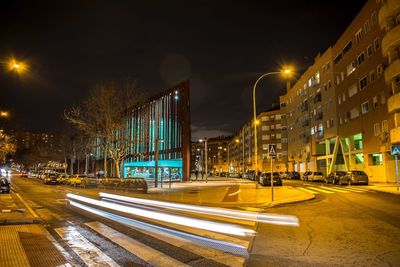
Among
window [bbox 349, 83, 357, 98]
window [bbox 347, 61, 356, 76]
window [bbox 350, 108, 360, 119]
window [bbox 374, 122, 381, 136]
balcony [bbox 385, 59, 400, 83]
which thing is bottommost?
window [bbox 374, 122, 381, 136]

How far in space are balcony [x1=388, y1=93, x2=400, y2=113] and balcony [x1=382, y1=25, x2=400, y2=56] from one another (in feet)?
16.1

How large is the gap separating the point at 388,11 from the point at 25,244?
37.9 m

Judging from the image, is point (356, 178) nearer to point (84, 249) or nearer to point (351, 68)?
point (351, 68)

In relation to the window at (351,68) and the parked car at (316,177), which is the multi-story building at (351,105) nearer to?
the window at (351,68)

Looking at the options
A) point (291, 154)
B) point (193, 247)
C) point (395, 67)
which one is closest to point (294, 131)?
point (291, 154)

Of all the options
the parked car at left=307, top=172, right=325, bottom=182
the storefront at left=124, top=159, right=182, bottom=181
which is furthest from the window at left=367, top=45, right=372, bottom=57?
the storefront at left=124, top=159, right=182, bottom=181

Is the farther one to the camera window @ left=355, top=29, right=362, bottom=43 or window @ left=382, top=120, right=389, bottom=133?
window @ left=355, top=29, right=362, bottom=43

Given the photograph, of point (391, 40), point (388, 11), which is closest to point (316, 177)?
point (391, 40)

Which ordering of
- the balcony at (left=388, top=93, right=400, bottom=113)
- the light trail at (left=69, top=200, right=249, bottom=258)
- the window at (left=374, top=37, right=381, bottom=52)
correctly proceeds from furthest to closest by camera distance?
the window at (left=374, top=37, right=381, bottom=52)
the balcony at (left=388, top=93, right=400, bottom=113)
the light trail at (left=69, top=200, right=249, bottom=258)

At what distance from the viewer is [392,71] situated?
113ft

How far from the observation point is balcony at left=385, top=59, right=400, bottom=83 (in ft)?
110

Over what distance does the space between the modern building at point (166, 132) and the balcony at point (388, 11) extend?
32399 mm

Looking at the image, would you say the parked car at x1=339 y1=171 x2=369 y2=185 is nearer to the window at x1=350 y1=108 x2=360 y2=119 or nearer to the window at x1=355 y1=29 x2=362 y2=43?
the window at x1=350 y1=108 x2=360 y2=119

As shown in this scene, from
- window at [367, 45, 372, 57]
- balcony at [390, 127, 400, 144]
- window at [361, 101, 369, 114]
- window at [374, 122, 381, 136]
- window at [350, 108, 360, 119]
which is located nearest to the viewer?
balcony at [390, 127, 400, 144]
